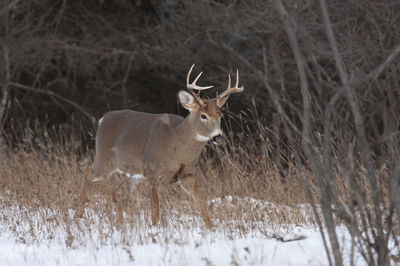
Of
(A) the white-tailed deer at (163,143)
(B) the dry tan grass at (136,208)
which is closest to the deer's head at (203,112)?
(A) the white-tailed deer at (163,143)

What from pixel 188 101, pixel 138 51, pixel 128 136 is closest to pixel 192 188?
pixel 188 101

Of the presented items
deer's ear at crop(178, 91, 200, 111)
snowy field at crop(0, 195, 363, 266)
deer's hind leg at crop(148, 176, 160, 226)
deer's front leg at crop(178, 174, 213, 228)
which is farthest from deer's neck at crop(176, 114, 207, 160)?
snowy field at crop(0, 195, 363, 266)

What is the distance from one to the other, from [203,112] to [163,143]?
642 millimetres

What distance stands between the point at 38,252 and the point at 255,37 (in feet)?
23.3

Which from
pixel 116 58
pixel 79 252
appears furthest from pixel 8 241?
pixel 116 58

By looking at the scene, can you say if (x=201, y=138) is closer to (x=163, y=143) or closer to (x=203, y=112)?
(x=203, y=112)

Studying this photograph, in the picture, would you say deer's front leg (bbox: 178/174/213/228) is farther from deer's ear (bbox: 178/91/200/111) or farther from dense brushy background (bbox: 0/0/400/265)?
deer's ear (bbox: 178/91/200/111)

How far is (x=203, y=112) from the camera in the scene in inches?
254

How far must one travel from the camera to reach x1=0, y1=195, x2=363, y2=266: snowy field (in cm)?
401

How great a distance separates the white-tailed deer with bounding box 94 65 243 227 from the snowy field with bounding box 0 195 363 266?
0.85 meters

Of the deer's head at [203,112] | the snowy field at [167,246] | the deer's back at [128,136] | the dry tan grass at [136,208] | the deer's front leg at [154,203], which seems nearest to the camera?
the snowy field at [167,246]

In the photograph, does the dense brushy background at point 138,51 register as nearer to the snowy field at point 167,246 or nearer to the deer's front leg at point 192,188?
the deer's front leg at point 192,188

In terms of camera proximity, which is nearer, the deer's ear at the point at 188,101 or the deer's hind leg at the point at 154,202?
the deer's hind leg at the point at 154,202

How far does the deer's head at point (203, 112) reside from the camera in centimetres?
641
